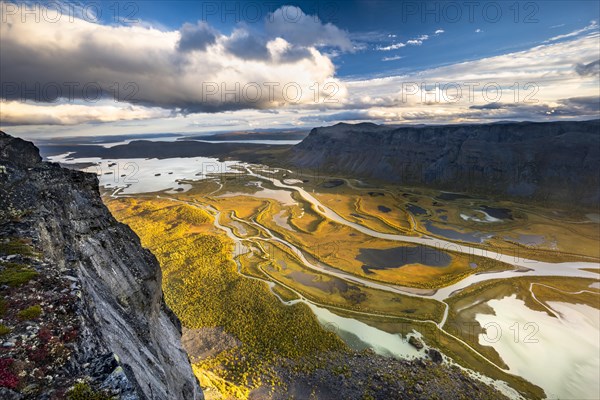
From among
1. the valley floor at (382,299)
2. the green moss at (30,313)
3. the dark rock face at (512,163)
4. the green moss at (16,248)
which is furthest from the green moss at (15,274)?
the dark rock face at (512,163)

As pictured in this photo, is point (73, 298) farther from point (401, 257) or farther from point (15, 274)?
point (401, 257)

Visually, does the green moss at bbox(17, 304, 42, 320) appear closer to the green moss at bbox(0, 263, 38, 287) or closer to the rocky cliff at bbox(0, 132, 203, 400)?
the rocky cliff at bbox(0, 132, 203, 400)

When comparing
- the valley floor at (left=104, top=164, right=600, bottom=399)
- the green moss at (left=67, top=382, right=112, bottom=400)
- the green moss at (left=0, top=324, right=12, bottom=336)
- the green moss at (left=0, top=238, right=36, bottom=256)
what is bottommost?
the valley floor at (left=104, top=164, right=600, bottom=399)

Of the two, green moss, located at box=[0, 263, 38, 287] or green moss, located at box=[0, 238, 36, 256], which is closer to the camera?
green moss, located at box=[0, 263, 38, 287]

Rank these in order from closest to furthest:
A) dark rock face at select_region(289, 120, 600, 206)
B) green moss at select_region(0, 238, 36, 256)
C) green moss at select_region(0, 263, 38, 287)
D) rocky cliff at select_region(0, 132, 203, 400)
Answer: rocky cliff at select_region(0, 132, 203, 400) < green moss at select_region(0, 263, 38, 287) < green moss at select_region(0, 238, 36, 256) < dark rock face at select_region(289, 120, 600, 206)

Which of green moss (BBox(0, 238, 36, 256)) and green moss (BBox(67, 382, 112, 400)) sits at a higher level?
green moss (BBox(0, 238, 36, 256))

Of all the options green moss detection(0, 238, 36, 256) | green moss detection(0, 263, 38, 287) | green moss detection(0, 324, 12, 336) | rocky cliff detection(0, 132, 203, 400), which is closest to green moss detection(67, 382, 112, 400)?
rocky cliff detection(0, 132, 203, 400)

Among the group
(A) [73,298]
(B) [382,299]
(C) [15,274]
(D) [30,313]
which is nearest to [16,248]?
(C) [15,274]
